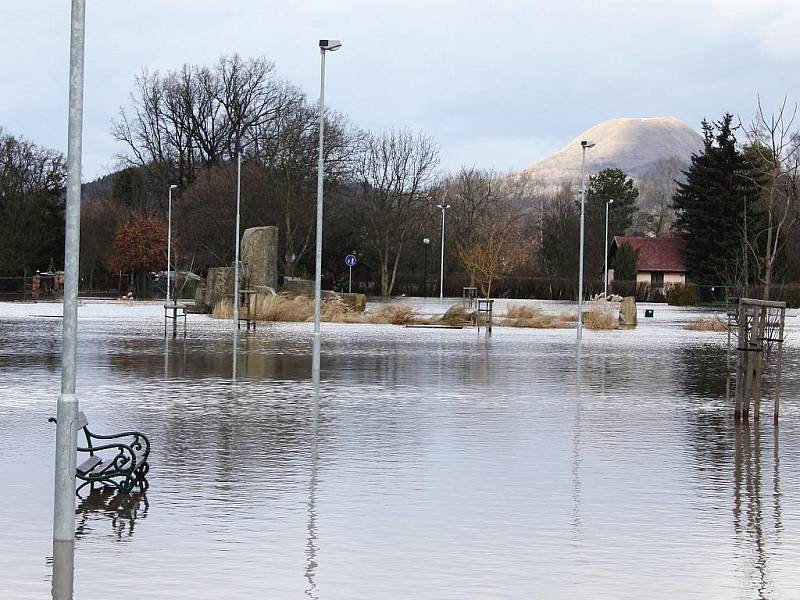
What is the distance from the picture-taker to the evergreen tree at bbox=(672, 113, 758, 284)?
3743 inches

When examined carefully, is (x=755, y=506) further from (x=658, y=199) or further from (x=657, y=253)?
(x=658, y=199)

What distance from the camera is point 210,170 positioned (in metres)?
87.5

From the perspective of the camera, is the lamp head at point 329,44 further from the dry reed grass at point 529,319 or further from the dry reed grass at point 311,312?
the dry reed grass at point 529,319

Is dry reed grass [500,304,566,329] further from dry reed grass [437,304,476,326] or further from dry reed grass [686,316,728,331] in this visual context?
dry reed grass [686,316,728,331]

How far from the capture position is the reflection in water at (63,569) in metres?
7.73

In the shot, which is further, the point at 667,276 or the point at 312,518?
the point at 667,276

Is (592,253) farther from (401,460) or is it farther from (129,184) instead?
(401,460)

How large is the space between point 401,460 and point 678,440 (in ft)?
13.8

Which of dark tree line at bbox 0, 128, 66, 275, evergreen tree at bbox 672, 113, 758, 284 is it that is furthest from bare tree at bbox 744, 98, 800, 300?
dark tree line at bbox 0, 128, 66, 275

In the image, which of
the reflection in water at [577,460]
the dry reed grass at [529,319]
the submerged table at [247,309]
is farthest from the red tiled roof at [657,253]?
the reflection in water at [577,460]

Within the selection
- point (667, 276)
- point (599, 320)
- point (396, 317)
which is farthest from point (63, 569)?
point (667, 276)

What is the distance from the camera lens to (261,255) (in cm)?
5778

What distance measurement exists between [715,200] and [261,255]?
48865mm

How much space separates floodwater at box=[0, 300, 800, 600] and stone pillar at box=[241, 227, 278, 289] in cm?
3190
